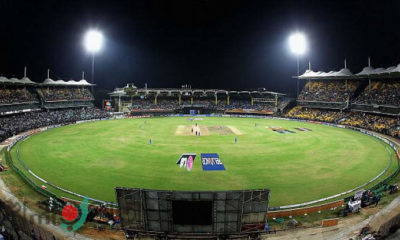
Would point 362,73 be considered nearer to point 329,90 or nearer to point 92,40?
point 329,90

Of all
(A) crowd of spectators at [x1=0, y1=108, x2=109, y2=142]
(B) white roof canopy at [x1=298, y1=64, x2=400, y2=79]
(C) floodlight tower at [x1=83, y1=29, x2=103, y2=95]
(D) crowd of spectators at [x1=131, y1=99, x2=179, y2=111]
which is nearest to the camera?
(A) crowd of spectators at [x1=0, y1=108, x2=109, y2=142]

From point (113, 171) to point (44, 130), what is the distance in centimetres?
3873

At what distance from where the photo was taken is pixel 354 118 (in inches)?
2783

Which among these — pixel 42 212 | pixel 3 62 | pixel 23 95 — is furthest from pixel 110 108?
pixel 42 212

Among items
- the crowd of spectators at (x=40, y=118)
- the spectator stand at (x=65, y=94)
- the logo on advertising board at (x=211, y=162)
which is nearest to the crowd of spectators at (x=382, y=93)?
the logo on advertising board at (x=211, y=162)

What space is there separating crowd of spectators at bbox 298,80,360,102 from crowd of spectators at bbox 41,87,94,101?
72.3 metres

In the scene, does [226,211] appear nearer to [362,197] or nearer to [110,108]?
[362,197]

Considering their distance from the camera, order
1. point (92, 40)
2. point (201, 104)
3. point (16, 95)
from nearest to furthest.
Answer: point (16, 95) → point (92, 40) → point (201, 104)

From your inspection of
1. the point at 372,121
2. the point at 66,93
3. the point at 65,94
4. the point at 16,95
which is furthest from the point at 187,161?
the point at 66,93

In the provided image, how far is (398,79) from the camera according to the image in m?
67.9

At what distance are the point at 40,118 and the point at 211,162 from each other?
178 ft

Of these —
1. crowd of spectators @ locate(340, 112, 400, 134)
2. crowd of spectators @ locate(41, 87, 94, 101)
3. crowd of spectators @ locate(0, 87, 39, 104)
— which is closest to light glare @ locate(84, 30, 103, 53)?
crowd of spectators @ locate(41, 87, 94, 101)

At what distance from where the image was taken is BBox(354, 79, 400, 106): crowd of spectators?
63.1m

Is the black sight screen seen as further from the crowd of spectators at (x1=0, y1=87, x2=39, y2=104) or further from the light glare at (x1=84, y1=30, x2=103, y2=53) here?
the light glare at (x1=84, y1=30, x2=103, y2=53)
